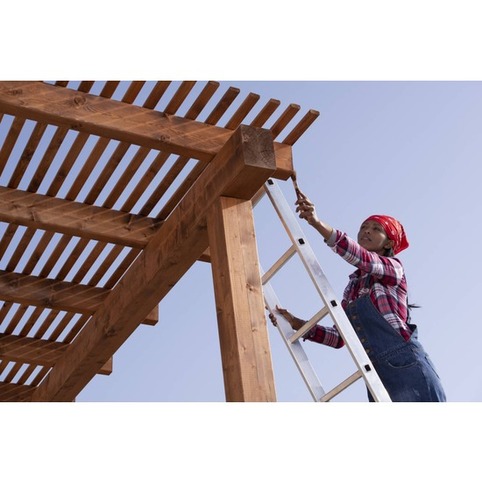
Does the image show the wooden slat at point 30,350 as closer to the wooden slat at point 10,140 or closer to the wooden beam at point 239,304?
the wooden slat at point 10,140

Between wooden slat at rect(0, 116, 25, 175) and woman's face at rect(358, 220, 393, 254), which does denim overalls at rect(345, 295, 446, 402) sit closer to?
woman's face at rect(358, 220, 393, 254)

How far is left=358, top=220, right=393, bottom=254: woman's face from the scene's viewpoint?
6.01 meters

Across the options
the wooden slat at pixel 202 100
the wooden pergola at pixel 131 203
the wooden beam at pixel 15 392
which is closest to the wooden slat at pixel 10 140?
the wooden pergola at pixel 131 203

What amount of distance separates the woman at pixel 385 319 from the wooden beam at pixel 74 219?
1228 mm

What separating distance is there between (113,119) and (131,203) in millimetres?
961

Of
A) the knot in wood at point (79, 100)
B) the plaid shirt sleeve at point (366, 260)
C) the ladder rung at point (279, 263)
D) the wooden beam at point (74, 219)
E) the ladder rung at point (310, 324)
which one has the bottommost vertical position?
the ladder rung at point (310, 324)

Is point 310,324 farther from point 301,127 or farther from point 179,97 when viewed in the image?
point 179,97

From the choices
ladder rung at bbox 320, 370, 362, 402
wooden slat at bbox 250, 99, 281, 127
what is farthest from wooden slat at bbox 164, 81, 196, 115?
ladder rung at bbox 320, 370, 362, 402

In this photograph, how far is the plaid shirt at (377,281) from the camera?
17.9 feet

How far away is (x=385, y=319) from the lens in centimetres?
546

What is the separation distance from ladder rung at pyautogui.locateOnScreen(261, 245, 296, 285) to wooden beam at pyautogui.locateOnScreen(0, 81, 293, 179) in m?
0.54
